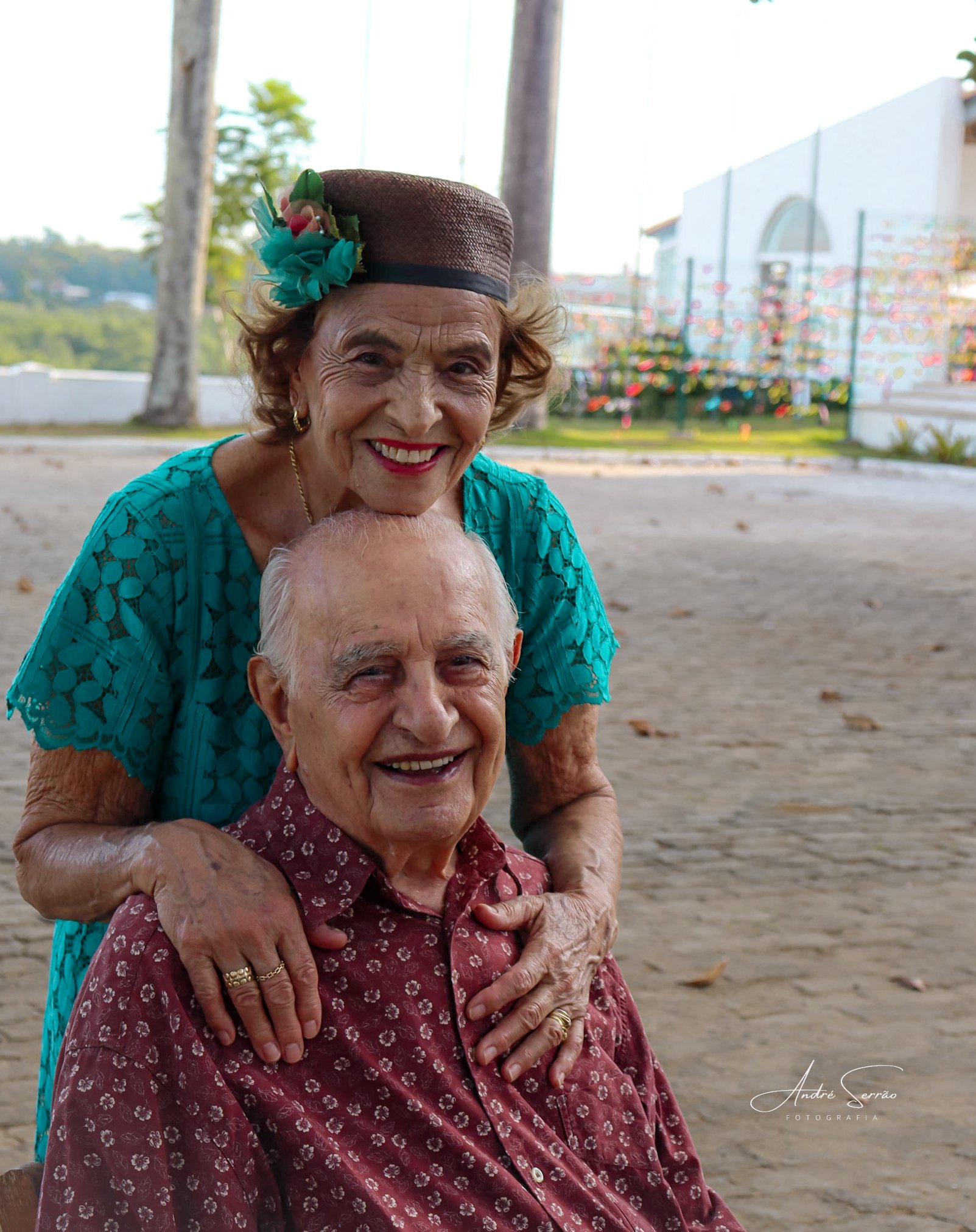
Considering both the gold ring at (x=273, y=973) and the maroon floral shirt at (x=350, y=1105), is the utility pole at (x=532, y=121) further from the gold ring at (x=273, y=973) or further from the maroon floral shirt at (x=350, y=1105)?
the gold ring at (x=273, y=973)

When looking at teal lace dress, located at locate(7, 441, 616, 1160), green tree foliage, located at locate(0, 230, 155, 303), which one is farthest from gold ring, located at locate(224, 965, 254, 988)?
green tree foliage, located at locate(0, 230, 155, 303)

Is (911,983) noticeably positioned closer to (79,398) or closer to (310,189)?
(310,189)

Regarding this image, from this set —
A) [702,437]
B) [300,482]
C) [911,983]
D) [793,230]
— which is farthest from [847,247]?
[300,482]

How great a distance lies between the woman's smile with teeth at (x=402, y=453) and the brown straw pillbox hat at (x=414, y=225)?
0.23 m

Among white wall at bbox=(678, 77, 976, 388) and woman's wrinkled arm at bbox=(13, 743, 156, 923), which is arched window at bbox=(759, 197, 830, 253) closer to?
white wall at bbox=(678, 77, 976, 388)

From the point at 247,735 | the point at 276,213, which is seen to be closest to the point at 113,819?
the point at 247,735

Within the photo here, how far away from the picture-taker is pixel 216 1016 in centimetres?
178

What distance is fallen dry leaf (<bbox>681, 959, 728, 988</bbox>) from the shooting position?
381 centimetres

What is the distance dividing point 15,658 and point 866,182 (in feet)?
89.4

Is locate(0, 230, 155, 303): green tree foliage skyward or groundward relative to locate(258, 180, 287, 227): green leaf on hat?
skyward

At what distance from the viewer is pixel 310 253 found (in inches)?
80.0

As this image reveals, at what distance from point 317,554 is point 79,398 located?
2177 centimetres

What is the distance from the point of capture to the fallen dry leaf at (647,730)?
6.25 meters

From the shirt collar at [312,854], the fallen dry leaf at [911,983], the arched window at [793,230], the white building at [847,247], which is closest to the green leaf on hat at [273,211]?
the shirt collar at [312,854]
